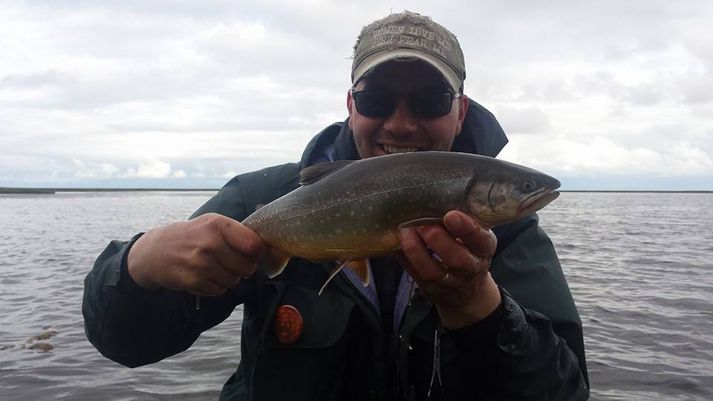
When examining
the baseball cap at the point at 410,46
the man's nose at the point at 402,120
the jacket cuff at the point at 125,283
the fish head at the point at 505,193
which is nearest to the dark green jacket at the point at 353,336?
the jacket cuff at the point at 125,283

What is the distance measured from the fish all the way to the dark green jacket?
352 mm

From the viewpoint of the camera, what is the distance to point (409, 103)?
3619 millimetres

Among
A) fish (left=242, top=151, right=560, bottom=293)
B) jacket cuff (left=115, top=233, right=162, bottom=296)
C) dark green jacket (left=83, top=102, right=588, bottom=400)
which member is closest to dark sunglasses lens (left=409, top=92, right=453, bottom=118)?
fish (left=242, top=151, right=560, bottom=293)

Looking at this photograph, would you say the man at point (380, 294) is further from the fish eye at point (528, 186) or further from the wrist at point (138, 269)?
the fish eye at point (528, 186)

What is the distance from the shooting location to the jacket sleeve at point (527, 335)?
9.58ft

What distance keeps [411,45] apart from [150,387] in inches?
256

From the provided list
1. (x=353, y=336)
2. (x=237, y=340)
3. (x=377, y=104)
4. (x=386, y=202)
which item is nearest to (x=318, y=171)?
(x=386, y=202)

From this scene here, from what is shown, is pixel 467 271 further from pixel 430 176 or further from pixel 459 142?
pixel 459 142

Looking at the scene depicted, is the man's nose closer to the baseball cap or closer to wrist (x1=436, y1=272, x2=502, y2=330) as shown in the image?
the baseball cap

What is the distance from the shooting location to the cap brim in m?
3.57

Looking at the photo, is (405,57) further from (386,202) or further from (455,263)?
Answer: (455,263)

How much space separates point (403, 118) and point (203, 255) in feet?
5.00

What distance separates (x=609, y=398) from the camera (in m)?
7.63

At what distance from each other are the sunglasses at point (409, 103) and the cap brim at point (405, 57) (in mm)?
112
